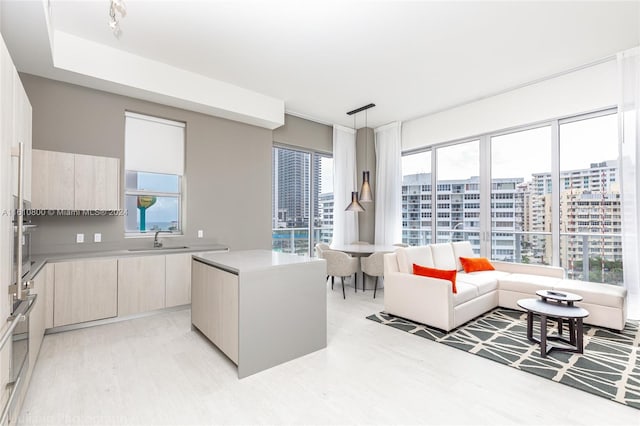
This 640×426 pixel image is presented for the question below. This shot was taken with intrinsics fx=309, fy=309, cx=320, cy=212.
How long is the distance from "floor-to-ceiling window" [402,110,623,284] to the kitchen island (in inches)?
150

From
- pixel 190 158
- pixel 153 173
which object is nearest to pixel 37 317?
pixel 153 173

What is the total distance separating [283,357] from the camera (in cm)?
263

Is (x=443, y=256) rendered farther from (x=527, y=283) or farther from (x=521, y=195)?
(x=521, y=195)

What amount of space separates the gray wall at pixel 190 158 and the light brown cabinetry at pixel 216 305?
5.23 feet

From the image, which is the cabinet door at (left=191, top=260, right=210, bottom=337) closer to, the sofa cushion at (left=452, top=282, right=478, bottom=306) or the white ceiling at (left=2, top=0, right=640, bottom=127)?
the white ceiling at (left=2, top=0, right=640, bottom=127)

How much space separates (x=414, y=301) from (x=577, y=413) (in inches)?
66.8

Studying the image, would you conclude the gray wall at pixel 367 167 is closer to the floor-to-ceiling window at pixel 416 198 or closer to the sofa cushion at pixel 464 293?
the floor-to-ceiling window at pixel 416 198

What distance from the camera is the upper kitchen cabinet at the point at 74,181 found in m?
3.24

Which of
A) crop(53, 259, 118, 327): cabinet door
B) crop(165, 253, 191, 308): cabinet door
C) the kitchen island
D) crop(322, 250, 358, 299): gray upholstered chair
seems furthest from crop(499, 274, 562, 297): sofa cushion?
crop(53, 259, 118, 327): cabinet door

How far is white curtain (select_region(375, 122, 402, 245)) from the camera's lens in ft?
20.9

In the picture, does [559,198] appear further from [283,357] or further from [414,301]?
[283,357]

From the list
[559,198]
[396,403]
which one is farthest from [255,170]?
[559,198]

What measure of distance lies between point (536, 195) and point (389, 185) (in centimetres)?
257

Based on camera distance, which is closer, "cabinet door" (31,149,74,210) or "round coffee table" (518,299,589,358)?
"round coffee table" (518,299,589,358)
